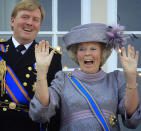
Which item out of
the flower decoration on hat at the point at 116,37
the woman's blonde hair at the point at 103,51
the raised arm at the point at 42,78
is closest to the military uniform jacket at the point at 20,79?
the woman's blonde hair at the point at 103,51

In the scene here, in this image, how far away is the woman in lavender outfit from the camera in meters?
1.91

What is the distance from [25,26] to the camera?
2385mm

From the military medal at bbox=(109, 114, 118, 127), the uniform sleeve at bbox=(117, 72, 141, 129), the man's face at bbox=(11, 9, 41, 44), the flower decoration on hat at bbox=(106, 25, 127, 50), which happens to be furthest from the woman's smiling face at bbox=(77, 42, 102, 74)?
the man's face at bbox=(11, 9, 41, 44)

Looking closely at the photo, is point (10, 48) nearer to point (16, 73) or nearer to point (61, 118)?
point (16, 73)

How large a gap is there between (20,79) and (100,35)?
0.74 m

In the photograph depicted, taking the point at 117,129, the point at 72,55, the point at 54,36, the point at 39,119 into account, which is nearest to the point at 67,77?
the point at 72,55

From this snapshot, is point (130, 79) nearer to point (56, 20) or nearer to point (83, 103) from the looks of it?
point (83, 103)

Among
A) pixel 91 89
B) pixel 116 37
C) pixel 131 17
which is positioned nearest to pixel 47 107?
pixel 91 89

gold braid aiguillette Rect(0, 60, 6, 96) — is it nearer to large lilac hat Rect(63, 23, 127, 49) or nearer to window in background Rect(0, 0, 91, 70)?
large lilac hat Rect(63, 23, 127, 49)

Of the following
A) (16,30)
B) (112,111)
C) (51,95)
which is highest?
(16,30)

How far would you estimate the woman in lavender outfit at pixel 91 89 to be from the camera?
6.25 feet

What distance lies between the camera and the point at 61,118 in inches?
81.7

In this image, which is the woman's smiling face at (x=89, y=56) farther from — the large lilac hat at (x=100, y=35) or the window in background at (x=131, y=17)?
the window in background at (x=131, y=17)

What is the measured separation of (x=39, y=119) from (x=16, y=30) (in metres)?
0.86
